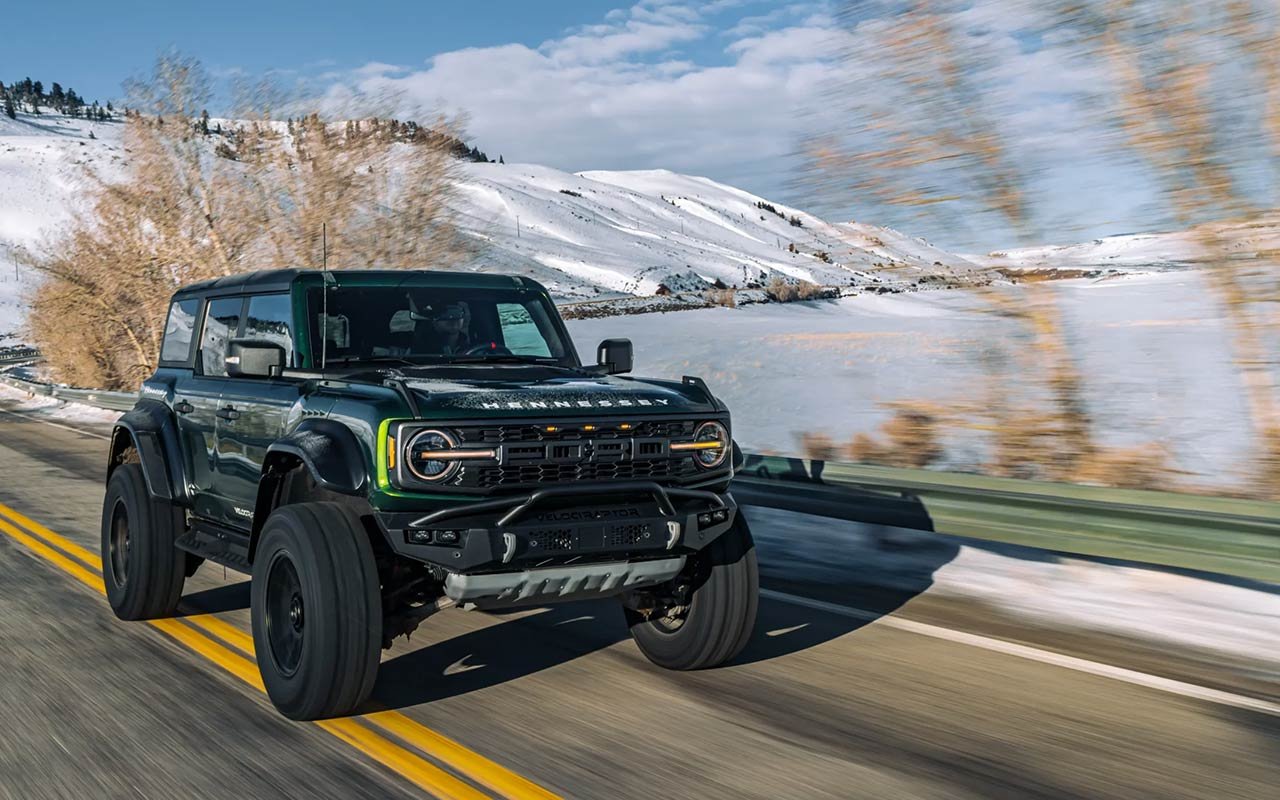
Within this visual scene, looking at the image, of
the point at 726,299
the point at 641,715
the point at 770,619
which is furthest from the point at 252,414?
the point at 726,299

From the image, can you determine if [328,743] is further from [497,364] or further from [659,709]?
[497,364]

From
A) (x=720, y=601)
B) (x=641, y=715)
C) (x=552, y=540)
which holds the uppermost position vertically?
(x=552, y=540)

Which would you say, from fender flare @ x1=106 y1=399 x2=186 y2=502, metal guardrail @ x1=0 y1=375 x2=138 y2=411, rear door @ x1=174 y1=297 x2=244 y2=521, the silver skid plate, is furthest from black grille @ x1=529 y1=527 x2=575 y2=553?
metal guardrail @ x1=0 y1=375 x2=138 y2=411

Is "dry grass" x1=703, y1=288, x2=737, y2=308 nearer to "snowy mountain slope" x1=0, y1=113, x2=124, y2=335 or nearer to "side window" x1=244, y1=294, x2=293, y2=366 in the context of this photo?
"side window" x1=244, y1=294, x2=293, y2=366

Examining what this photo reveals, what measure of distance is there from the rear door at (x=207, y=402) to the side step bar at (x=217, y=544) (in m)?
0.07

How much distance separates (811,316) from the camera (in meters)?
Answer: 36.2

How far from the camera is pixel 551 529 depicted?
15.4 ft

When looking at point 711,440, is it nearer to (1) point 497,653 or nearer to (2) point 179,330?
(1) point 497,653

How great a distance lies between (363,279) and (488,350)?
0.71 meters

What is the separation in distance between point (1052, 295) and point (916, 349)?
744 cm

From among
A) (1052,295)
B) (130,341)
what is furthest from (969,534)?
(130,341)

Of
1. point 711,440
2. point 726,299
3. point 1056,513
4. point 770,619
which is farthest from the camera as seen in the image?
point 726,299

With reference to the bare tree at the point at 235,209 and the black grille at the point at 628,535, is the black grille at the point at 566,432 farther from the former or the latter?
the bare tree at the point at 235,209

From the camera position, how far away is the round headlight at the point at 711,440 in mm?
5262
